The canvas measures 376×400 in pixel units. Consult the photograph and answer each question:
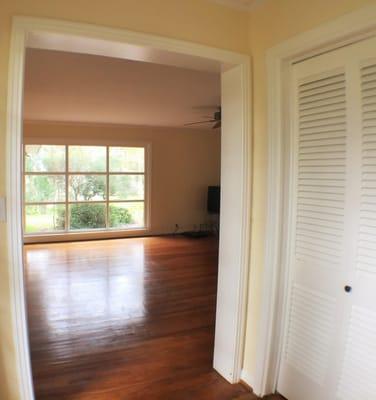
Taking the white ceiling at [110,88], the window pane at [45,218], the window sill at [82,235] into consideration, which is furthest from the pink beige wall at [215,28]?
the window pane at [45,218]

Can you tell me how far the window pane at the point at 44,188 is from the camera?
6648mm

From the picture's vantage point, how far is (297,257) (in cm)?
198

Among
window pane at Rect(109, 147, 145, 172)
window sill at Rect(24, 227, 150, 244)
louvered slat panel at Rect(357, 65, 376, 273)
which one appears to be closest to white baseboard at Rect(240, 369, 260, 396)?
louvered slat panel at Rect(357, 65, 376, 273)

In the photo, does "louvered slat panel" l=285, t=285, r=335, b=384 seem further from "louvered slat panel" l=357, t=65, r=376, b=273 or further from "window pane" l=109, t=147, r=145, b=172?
"window pane" l=109, t=147, r=145, b=172

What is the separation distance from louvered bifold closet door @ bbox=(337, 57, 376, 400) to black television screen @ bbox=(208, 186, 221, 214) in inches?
238

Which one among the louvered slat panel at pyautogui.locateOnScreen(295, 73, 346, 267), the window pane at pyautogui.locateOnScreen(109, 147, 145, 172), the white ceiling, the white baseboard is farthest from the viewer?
the window pane at pyautogui.locateOnScreen(109, 147, 145, 172)

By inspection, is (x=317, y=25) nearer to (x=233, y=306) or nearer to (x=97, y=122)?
(x=233, y=306)

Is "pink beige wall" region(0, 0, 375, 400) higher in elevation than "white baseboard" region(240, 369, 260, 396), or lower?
higher

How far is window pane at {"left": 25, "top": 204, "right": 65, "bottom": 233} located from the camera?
22.0ft

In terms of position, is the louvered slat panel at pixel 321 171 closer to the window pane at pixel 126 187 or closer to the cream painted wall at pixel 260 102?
the cream painted wall at pixel 260 102

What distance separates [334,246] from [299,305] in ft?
1.49

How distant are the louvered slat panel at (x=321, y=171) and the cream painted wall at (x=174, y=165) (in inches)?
225

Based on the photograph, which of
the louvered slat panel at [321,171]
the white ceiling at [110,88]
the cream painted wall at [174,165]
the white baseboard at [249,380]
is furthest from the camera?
the cream painted wall at [174,165]

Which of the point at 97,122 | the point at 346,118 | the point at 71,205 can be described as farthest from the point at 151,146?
the point at 346,118
